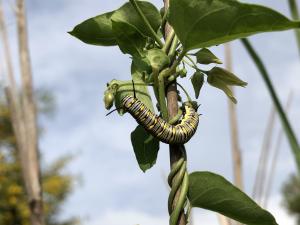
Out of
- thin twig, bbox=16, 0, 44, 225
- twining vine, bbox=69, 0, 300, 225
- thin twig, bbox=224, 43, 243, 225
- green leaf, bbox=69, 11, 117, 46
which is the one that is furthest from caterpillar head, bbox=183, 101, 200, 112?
thin twig, bbox=16, 0, 44, 225

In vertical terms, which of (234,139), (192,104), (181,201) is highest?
(234,139)

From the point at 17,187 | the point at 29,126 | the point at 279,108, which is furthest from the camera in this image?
the point at 17,187

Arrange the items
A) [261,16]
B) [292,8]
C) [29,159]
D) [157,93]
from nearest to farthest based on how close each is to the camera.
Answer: [261,16], [157,93], [292,8], [29,159]

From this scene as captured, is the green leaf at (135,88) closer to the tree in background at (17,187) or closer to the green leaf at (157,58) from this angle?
the green leaf at (157,58)

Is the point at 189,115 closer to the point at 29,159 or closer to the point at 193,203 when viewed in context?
the point at 193,203

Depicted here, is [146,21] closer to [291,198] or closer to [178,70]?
[178,70]

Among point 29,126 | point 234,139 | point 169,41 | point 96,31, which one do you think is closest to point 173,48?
point 169,41

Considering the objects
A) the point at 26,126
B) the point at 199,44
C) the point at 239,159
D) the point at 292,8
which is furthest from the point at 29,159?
the point at 199,44

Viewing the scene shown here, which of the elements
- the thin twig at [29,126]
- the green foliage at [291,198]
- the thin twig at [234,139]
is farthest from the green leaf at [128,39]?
the green foliage at [291,198]
